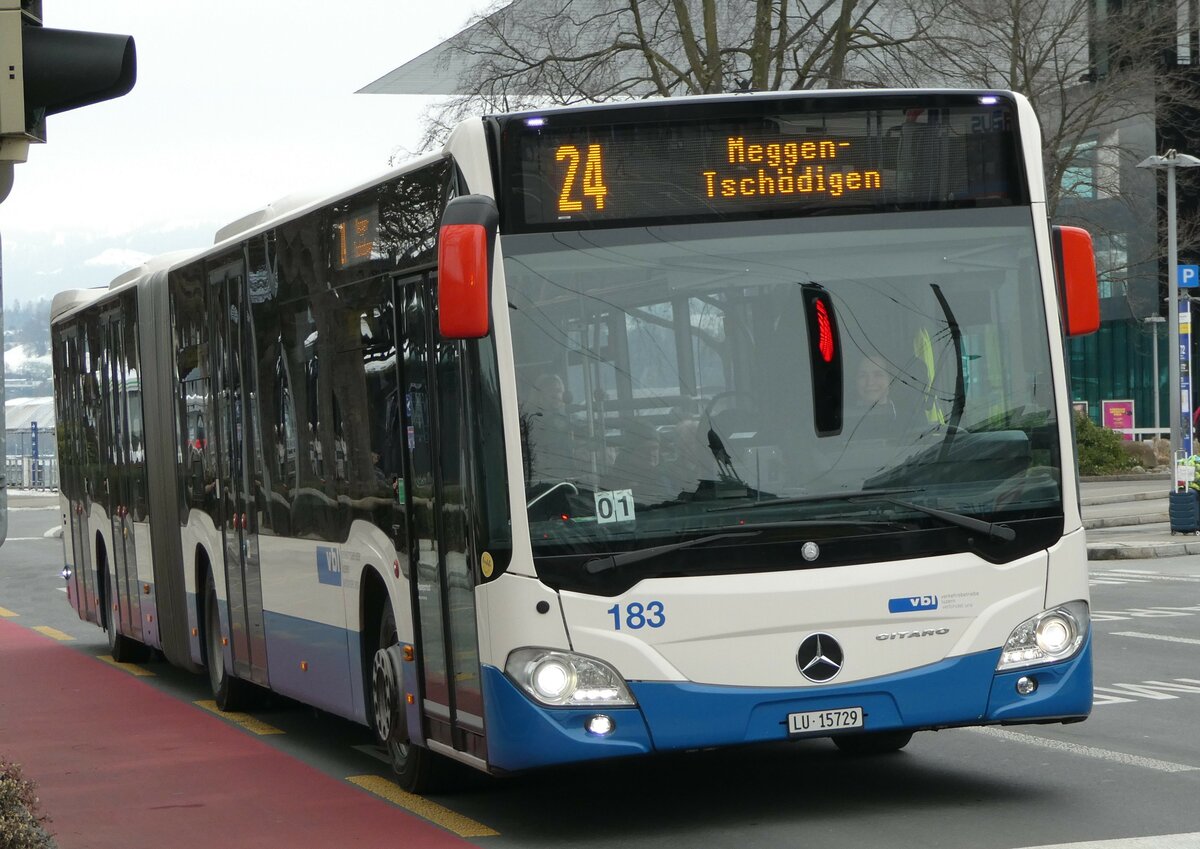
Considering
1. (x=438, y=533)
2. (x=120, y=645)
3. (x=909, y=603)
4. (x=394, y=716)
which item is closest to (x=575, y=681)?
(x=438, y=533)

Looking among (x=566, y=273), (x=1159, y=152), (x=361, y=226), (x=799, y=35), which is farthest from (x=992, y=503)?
(x=1159, y=152)

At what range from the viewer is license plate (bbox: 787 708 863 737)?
26.0 feet

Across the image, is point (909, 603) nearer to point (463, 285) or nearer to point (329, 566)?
point (463, 285)

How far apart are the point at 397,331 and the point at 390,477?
2.26 ft

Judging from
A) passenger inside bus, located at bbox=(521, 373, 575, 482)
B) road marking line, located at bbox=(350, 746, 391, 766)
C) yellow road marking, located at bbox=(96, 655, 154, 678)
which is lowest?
yellow road marking, located at bbox=(96, 655, 154, 678)

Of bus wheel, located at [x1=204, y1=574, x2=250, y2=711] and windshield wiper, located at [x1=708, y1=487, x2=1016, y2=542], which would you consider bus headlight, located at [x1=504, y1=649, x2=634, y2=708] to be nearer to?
windshield wiper, located at [x1=708, y1=487, x2=1016, y2=542]

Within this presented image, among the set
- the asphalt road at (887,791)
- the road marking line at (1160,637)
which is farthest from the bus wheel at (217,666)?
the road marking line at (1160,637)

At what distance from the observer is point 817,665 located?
7.94 m

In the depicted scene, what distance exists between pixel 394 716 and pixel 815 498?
258cm

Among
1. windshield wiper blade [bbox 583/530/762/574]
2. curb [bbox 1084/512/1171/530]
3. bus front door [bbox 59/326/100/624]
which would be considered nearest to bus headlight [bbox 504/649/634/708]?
windshield wiper blade [bbox 583/530/762/574]

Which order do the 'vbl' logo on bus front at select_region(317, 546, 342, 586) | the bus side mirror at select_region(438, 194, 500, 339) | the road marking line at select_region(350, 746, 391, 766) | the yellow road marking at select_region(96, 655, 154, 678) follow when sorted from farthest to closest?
the yellow road marking at select_region(96, 655, 154, 678), the road marking line at select_region(350, 746, 391, 766), the 'vbl' logo on bus front at select_region(317, 546, 342, 586), the bus side mirror at select_region(438, 194, 500, 339)

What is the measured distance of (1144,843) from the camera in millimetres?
7461

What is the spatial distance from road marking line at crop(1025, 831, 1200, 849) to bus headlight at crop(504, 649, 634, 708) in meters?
1.71

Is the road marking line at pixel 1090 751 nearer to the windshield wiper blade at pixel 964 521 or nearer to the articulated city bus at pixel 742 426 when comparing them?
the articulated city bus at pixel 742 426
